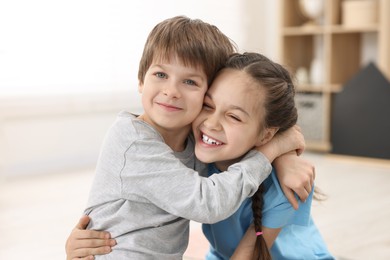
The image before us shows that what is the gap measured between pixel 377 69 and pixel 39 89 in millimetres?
2287

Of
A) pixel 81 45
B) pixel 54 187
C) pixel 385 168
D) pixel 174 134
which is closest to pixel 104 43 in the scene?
pixel 81 45

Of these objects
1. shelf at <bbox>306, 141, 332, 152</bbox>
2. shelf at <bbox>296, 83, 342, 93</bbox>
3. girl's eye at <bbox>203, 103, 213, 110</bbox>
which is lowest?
shelf at <bbox>306, 141, 332, 152</bbox>

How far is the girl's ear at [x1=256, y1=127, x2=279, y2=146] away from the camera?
1.42m

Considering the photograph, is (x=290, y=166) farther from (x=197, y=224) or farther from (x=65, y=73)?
(x=65, y=73)

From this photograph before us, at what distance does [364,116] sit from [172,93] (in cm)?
289

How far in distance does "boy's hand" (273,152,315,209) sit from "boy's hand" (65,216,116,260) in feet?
1.47

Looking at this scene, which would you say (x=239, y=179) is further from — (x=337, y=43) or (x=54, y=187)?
(x=337, y=43)

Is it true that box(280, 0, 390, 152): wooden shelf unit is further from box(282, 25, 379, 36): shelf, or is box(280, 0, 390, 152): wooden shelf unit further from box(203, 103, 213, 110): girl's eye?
box(203, 103, 213, 110): girl's eye

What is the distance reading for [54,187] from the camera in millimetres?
3312

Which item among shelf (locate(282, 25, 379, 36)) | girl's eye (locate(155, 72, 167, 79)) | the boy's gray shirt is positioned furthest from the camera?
shelf (locate(282, 25, 379, 36))

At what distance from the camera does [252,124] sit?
1381mm

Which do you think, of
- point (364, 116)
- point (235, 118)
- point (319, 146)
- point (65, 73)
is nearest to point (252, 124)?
point (235, 118)

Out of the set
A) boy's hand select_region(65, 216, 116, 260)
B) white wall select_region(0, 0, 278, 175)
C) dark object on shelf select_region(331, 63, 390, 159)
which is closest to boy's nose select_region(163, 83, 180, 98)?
boy's hand select_region(65, 216, 116, 260)

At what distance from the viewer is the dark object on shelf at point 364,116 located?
3832 millimetres
